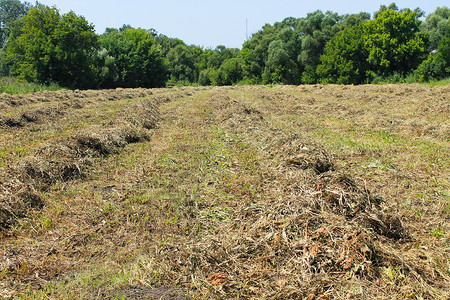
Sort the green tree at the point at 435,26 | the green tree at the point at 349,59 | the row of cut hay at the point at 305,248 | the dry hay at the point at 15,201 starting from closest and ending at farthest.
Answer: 1. the row of cut hay at the point at 305,248
2. the dry hay at the point at 15,201
3. the green tree at the point at 435,26
4. the green tree at the point at 349,59

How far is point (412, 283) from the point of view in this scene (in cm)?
297

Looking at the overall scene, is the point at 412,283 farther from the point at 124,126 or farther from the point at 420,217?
the point at 124,126

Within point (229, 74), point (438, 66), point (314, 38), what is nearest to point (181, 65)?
point (229, 74)

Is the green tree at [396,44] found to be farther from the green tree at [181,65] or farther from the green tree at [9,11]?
the green tree at [9,11]

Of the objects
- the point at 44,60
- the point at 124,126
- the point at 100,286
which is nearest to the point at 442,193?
the point at 100,286

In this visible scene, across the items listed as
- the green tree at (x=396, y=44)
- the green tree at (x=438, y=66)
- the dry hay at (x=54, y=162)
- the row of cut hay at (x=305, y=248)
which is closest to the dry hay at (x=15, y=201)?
the dry hay at (x=54, y=162)

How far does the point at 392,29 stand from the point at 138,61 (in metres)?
44.0

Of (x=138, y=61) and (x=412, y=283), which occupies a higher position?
(x=138, y=61)

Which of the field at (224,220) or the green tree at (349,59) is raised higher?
the green tree at (349,59)

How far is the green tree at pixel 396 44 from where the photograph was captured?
41.1 meters

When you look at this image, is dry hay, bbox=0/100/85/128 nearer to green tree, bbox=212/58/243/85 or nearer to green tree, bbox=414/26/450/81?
green tree, bbox=414/26/450/81

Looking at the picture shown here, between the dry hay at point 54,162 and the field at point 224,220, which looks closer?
the field at point 224,220

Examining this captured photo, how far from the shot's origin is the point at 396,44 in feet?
138

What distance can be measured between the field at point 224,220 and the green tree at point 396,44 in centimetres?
4070
